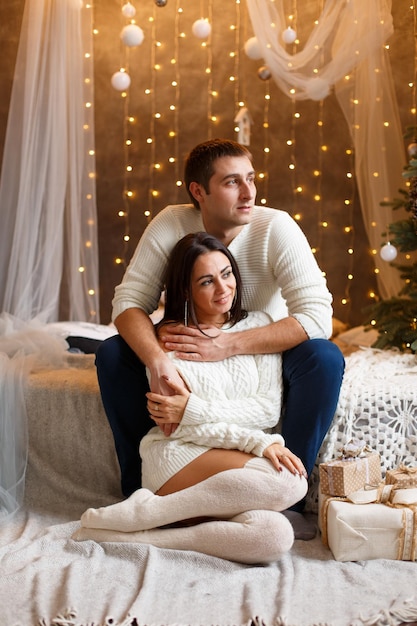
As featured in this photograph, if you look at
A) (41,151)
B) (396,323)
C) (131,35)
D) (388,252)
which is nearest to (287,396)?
(396,323)

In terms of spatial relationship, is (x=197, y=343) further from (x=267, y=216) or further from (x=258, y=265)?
(x=267, y=216)

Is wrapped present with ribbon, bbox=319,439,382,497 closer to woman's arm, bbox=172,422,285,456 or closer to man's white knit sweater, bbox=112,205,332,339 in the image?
woman's arm, bbox=172,422,285,456

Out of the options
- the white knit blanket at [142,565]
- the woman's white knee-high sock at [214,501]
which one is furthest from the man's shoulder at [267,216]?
the woman's white knee-high sock at [214,501]

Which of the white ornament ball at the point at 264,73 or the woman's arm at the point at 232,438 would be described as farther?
the white ornament ball at the point at 264,73

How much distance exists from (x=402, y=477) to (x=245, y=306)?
2.40ft

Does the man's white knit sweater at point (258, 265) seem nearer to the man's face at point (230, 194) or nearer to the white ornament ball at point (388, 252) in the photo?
the man's face at point (230, 194)

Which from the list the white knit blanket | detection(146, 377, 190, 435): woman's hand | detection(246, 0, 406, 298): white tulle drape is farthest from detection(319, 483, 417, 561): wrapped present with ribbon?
detection(246, 0, 406, 298): white tulle drape

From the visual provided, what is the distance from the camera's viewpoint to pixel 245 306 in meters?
2.68

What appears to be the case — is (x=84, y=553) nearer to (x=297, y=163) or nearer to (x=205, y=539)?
(x=205, y=539)

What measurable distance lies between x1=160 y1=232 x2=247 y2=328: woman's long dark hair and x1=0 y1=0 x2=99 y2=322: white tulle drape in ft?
3.44

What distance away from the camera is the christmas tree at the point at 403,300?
3.38 m

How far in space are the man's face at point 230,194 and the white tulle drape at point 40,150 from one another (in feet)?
3.50

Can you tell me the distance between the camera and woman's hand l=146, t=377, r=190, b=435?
2.26 meters

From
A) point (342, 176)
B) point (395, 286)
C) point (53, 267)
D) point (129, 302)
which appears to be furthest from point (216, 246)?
point (342, 176)
